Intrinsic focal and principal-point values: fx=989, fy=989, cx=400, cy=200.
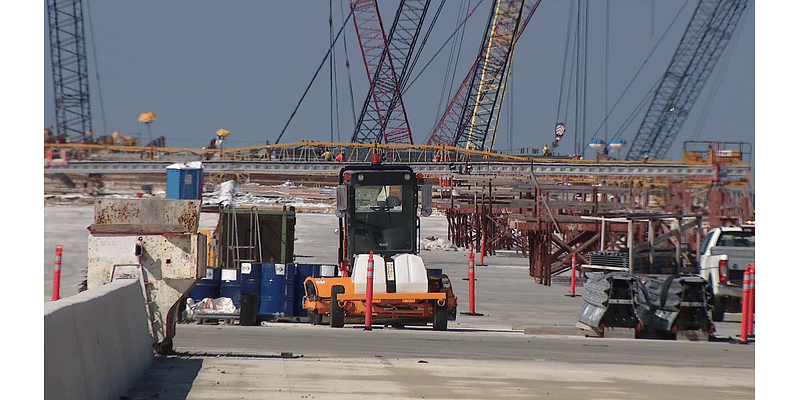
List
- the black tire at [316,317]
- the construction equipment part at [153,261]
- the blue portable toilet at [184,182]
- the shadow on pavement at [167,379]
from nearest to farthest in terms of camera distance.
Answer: the shadow on pavement at [167,379] → the construction equipment part at [153,261] → the black tire at [316,317] → the blue portable toilet at [184,182]

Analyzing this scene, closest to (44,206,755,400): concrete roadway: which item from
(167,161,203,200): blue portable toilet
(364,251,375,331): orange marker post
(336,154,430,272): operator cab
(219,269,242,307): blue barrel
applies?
(364,251,375,331): orange marker post

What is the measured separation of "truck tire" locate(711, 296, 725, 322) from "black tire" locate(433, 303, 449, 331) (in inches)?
237

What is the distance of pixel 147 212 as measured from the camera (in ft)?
36.8

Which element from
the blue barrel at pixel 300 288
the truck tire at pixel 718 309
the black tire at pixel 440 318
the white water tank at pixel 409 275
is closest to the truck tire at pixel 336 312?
the white water tank at pixel 409 275

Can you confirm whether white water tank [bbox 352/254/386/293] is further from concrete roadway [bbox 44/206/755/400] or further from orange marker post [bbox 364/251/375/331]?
concrete roadway [bbox 44/206/755/400]

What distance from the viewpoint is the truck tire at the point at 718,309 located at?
18547mm

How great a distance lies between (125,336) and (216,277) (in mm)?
9246

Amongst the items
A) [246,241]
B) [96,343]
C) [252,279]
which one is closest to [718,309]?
[252,279]

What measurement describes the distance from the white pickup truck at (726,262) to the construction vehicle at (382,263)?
5.81 metres

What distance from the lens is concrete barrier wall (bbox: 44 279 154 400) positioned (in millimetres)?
5969

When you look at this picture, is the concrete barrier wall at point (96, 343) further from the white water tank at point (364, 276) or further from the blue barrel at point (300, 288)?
the blue barrel at point (300, 288)

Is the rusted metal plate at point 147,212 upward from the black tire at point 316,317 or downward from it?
upward

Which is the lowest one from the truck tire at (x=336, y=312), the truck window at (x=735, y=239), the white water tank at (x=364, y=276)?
the truck tire at (x=336, y=312)
